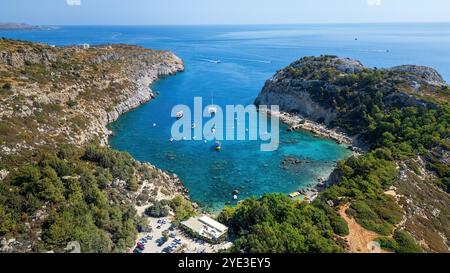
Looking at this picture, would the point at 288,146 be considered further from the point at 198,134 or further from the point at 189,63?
the point at 189,63

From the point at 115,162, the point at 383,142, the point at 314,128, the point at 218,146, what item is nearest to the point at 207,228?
the point at 115,162

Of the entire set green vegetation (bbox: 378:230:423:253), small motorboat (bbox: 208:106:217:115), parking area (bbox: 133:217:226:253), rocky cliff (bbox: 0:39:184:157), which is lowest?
parking area (bbox: 133:217:226:253)

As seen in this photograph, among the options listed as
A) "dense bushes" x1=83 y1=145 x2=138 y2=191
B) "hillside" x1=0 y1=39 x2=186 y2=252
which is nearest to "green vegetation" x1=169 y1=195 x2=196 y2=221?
"hillside" x1=0 y1=39 x2=186 y2=252

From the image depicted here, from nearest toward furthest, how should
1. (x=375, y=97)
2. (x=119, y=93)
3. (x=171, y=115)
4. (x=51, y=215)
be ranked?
(x=51, y=215), (x=375, y=97), (x=171, y=115), (x=119, y=93)

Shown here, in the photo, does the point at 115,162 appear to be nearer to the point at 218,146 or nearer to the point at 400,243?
the point at 218,146

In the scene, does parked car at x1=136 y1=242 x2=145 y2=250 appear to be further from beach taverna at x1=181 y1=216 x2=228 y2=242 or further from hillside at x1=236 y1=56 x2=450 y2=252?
hillside at x1=236 y1=56 x2=450 y2=252

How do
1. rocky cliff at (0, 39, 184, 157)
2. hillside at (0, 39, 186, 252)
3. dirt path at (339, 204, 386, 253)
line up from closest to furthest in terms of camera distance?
dirt path at (339, 204, 386, 253), hillside at (0, 39, 186, 252), rocky cliff at (0, 39, 184, 157)
